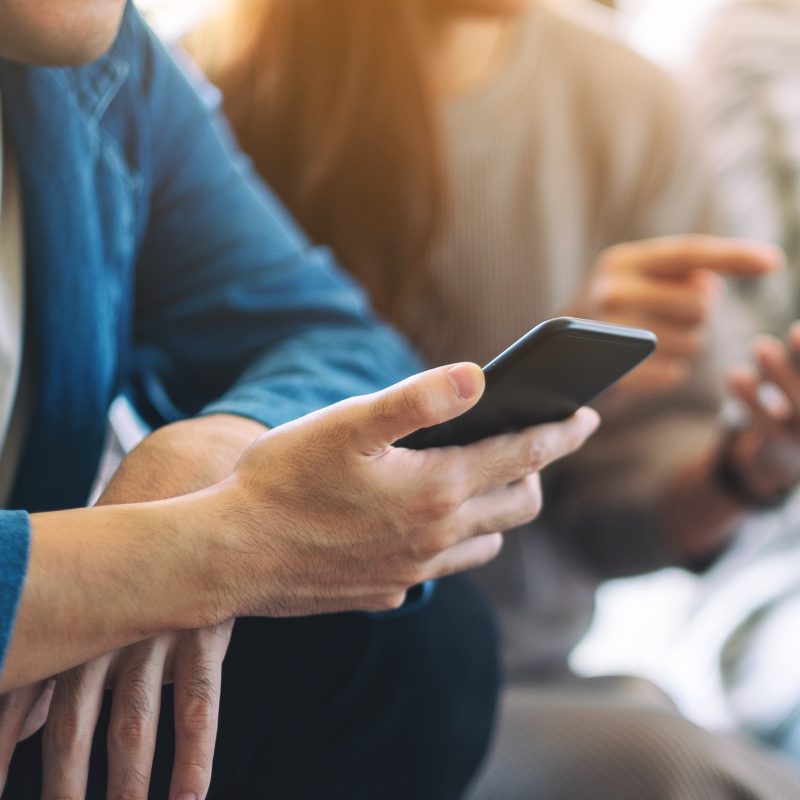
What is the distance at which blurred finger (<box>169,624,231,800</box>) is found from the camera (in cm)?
37

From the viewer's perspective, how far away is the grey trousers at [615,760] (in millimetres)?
580

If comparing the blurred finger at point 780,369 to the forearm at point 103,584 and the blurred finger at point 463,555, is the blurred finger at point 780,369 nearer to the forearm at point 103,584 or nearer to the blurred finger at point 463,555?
the blurred finger at point 463,555

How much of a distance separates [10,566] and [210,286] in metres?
0.28

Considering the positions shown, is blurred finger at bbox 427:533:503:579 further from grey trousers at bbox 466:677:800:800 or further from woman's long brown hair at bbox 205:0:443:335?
woman's long brown hair at bbox 205:0:443:335

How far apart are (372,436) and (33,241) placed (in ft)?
0.70

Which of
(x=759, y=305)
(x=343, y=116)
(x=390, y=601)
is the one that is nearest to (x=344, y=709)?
(x=390, y=601)

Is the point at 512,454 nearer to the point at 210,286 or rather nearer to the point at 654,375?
the point at 210,286

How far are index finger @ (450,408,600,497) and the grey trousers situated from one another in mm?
251

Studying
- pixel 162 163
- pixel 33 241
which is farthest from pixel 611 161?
pixel 33 241

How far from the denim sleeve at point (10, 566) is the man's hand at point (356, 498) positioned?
69mm

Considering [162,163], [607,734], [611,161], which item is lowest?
[607,734]

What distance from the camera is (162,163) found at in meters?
0.57

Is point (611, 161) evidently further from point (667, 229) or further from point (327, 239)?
point (327, 239)

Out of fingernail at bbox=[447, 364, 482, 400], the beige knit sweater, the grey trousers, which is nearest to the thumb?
fingernail at bbox=[447, 364, 482, 400]
